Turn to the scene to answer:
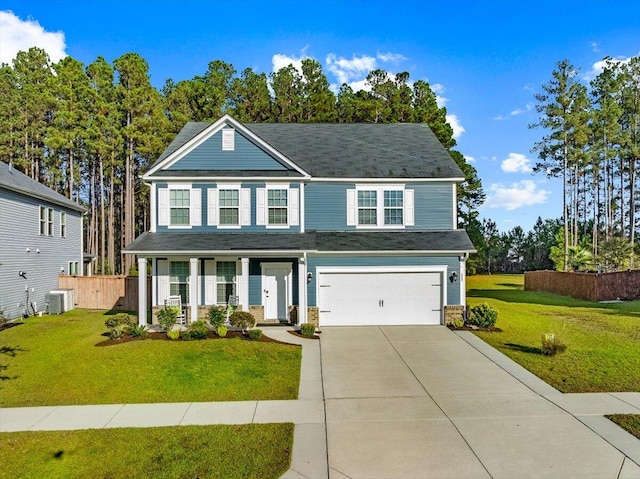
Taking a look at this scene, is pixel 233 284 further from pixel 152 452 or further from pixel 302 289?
pixel 152 452

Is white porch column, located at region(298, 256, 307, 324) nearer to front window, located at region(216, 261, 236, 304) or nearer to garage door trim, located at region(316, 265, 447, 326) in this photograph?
garage door trim, located at region(316, 265, 447, 326)

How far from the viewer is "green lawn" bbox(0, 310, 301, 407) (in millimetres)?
9758

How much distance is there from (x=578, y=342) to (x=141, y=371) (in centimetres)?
1366

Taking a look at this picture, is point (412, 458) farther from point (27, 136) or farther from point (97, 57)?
point (27, 136)

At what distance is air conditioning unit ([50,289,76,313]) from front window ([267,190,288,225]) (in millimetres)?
12080

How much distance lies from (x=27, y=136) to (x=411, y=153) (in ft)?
111

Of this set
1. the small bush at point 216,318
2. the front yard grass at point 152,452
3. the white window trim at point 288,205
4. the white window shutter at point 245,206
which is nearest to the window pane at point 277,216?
the white window trim at point 288,205

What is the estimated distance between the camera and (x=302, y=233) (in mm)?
17750

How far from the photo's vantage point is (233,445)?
720 centimetres

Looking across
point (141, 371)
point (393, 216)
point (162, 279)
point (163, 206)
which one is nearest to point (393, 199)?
point (393, 216)

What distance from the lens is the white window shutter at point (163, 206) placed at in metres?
17.6

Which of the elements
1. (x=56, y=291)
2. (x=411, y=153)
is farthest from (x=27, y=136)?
(x=411, y=153)

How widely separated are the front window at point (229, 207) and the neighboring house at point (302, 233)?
4 cm

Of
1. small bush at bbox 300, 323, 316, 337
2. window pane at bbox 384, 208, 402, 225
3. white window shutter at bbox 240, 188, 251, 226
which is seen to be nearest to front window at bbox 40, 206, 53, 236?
white window shutter at bbox 240, 188, 251, 226
